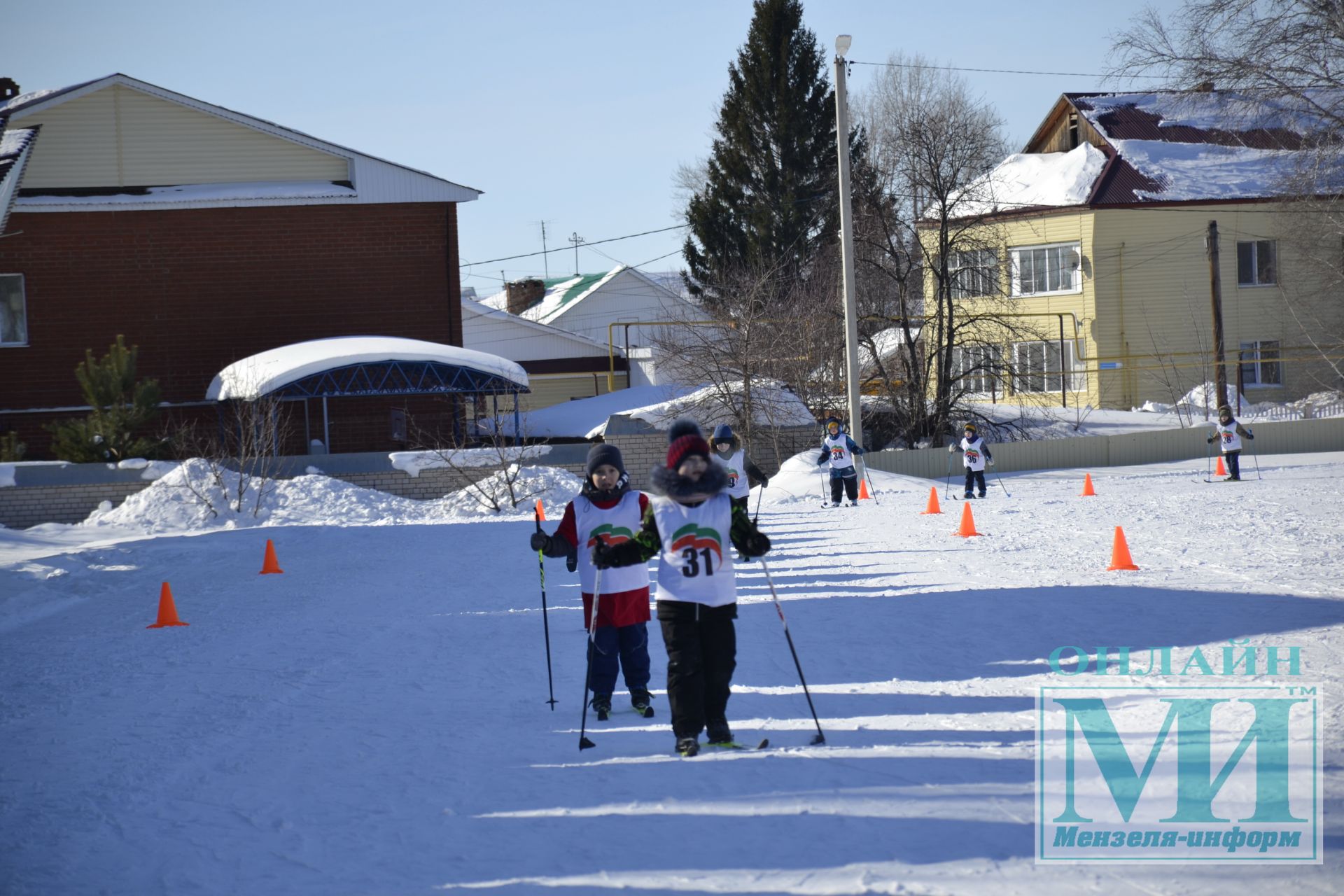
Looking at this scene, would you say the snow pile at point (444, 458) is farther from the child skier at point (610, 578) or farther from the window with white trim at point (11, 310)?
the child skier at point (610, 578)

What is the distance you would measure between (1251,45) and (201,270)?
975 inches

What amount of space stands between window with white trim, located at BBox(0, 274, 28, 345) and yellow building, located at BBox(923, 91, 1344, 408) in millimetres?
25814

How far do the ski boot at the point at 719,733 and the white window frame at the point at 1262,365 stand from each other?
37.1 metres

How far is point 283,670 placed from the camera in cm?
970

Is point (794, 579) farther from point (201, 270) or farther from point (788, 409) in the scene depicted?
point (201, 270)

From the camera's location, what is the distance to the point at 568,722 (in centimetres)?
757

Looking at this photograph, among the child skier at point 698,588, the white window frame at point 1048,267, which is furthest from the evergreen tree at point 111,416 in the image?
the white window frame at point 1048,267

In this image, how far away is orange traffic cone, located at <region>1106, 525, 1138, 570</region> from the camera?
1238 cm

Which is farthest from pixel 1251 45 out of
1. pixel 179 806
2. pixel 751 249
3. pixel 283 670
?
pixel 751 249

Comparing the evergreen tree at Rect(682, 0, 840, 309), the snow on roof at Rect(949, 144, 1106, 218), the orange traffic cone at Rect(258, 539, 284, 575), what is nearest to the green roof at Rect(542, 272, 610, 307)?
the evergreen tree at Rect(682, 0, 840, 309)

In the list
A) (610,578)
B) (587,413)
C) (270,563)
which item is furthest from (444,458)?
(610,578)

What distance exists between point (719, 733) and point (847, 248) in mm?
19720

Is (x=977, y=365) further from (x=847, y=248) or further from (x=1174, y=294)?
(x=847, y=248)

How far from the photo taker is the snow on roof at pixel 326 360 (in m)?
28.5
